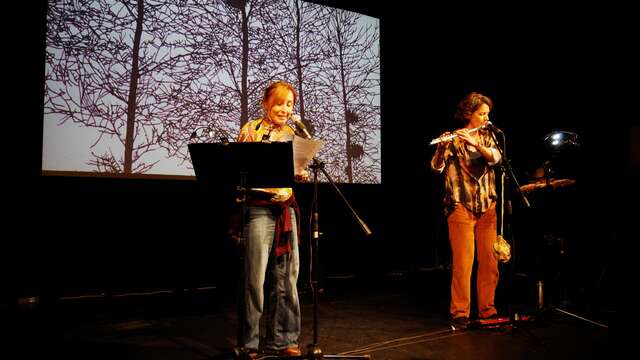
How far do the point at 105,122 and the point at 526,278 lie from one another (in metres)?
4.83

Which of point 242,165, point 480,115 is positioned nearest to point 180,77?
point 242,165

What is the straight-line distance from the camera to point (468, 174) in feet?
12.0

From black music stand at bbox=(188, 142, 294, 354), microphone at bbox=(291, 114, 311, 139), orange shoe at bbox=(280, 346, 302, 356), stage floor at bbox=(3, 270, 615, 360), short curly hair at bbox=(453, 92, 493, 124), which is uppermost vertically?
short curly hair at bbox=(453, 92, 493, 124)

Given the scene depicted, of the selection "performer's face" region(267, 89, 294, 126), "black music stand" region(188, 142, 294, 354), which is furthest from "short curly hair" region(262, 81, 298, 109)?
"black music stand" region(188, 142, 294, 354)

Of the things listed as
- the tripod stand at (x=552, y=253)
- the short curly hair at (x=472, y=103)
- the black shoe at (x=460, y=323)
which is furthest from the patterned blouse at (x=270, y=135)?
the tripod stand at (x=552, y=253)

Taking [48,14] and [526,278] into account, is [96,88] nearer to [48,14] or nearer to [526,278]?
A: [48,14]

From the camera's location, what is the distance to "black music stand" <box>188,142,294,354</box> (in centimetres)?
238

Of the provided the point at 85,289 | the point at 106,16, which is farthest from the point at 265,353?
the point at 106,16

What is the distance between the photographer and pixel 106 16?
4352mm

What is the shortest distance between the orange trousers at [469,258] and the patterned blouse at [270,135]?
1.47m

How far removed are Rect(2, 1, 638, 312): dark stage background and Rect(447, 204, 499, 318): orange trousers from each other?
29.5 inches

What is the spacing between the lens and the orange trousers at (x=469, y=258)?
3605 mm

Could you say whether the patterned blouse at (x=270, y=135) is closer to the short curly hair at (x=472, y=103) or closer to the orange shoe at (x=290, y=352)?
the orange shoe at (x=290, y=352)

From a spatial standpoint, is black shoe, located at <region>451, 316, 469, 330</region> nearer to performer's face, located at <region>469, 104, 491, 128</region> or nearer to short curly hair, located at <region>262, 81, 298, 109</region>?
performer's face, located at <region>469, 104, 491, 128</region>
